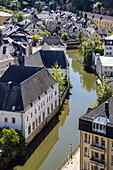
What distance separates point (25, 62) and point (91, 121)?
20.7 m

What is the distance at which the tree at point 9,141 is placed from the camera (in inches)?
973

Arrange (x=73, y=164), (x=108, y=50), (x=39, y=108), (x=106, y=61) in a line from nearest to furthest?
(x=73, y=164)
(x=39, y=108)
(x=106, y=61)
(x=108, y=50)

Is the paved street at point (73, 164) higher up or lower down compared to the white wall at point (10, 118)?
lower down

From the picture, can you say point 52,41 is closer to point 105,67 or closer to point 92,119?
point 105,67

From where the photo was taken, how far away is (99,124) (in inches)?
774

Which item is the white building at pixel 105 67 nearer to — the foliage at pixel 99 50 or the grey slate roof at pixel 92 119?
the foliage at pixel 99 50

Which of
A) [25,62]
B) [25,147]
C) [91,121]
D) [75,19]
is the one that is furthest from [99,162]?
[75,19]

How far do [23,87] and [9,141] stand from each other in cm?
492

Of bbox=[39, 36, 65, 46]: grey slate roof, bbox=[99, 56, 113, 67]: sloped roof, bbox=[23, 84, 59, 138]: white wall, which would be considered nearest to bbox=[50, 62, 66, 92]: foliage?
bbox=[23, 84, 59, 138]: white wall

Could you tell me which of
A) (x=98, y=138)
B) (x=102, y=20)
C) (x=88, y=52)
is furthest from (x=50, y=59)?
(x=102, y=20)

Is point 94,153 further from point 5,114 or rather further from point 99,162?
point 5,114

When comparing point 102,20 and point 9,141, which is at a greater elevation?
point 102,20

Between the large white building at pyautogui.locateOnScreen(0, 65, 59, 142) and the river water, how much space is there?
121 centimetres

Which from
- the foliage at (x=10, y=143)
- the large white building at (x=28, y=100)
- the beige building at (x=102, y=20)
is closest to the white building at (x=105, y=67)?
the large white building at (x=28, y=100)
